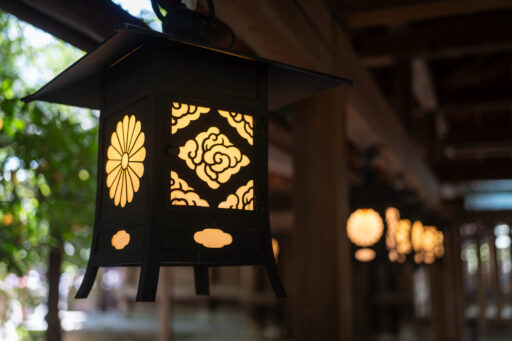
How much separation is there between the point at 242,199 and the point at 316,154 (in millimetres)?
1318

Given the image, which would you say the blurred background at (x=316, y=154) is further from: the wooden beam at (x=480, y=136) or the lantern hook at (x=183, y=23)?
the lantern hook at (x=183, y=23)

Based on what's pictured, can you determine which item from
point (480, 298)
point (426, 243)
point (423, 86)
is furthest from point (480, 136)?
point (480, 298)

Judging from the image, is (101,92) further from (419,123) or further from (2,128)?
(419,123)

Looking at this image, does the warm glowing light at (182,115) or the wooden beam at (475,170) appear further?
the wooden beam at (475,170)

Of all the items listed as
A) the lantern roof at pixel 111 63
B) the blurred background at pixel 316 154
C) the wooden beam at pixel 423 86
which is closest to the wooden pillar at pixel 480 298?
the blurred background at pixel 316 154

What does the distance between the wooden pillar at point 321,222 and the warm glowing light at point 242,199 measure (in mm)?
1201

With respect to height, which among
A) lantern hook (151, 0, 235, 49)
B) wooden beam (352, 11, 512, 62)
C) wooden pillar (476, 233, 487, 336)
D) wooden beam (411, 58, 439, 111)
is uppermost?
wooden beam (411, 58, 439, 111)

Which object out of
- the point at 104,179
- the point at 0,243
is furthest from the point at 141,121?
the point at 0,243

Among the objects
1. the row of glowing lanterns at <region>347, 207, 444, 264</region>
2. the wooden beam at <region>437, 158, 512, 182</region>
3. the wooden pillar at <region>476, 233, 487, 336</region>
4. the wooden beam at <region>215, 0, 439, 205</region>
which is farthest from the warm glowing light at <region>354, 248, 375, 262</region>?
the wooden pillar at <region>476, 233, 487, 336</region>

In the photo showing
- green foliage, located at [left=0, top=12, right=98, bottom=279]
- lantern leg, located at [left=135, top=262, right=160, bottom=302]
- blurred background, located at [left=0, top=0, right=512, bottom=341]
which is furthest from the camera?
green foliage, located at [left=0, top=12, right=98, bottom=279]

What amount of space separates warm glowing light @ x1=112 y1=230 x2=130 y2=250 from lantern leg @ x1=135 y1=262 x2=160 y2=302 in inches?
5.2

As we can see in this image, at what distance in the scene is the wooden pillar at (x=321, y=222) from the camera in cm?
244

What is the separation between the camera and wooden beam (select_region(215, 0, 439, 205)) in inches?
75.4

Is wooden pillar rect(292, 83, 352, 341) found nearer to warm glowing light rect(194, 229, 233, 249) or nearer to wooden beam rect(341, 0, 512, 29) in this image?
wooden beam rect(341, 0, 512, 29)
